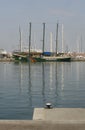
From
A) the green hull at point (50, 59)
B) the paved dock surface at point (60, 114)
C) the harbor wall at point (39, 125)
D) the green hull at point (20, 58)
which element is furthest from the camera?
the green hull at point (50, 59)

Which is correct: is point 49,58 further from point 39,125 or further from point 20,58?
point 39,125

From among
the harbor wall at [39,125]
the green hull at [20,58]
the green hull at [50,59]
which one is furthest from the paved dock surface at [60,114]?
the green hull at [50,59]

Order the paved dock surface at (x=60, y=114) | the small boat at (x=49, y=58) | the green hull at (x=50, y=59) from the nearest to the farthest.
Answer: the paved dock surface at (x=60, y=114) → the green hull at (x=50, y=59) → the small boat at (x=49, y=58)

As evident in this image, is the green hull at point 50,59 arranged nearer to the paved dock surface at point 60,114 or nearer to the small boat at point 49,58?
the small boat at point 49,58

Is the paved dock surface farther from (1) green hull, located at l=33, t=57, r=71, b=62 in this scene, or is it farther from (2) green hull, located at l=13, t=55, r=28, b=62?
(1) green hull, located at l=33, t=57, r=71, b=62

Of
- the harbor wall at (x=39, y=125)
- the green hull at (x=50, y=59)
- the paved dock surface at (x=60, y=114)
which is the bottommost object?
the green hull at (x=50, y=59)

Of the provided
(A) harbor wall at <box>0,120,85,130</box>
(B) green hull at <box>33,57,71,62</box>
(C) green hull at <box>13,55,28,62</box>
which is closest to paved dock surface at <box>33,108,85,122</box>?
(A) harbor wall at <box>0,120,85,130</box>

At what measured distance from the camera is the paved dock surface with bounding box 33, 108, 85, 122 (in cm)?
1036

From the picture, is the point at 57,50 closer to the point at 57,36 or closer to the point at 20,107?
the point at 57,36

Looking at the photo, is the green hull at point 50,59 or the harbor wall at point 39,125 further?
the green hull at point 50,59

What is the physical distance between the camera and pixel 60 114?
10.9m

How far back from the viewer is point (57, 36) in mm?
159500

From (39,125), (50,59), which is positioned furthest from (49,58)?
(39,125)

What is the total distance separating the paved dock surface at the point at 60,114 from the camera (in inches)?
408
